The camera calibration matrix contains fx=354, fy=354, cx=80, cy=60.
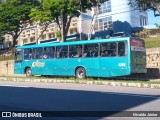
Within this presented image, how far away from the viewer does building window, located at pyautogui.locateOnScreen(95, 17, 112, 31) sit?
199 ft

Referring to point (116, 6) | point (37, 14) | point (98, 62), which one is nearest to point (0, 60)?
point (37, 14)

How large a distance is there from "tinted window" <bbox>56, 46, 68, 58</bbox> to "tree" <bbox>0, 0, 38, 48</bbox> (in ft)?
79.8

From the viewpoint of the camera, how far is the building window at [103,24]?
2388 inches

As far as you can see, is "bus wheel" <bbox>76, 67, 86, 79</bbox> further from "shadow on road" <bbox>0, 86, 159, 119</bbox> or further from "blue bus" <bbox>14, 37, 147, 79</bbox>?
"shadow on road" <bbox>0, 86, 159, 119</bbox>

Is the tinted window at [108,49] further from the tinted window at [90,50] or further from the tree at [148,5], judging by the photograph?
the tree at [148,5]

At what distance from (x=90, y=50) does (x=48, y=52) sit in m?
4.21

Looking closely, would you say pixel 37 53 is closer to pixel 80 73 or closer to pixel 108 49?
pixel 80 73

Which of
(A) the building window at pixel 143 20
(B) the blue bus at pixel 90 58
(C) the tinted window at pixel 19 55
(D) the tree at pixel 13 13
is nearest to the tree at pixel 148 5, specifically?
(B) the blue bus at pixel 90 58

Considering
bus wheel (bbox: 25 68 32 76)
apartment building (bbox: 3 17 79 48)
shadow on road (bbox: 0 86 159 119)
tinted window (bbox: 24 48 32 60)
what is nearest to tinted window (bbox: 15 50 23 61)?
tinted window (bbox: 24 48 32 60)

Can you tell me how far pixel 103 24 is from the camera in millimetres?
61156

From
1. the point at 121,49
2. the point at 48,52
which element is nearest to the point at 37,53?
the point at 48,52

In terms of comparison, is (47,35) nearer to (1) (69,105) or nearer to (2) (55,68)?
(2) (55,68)

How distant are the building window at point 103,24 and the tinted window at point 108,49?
3766cm

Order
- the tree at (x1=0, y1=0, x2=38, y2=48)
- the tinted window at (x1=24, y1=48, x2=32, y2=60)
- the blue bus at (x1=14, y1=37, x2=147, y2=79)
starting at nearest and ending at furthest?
the blue bus at (x1=14, y1=37, x2=147, y2=79) → the tinted window at (x1=24, y1=48, x2=32, y2=60) → the tree at (x1=0, y1=0, x2=38, y2=48)
